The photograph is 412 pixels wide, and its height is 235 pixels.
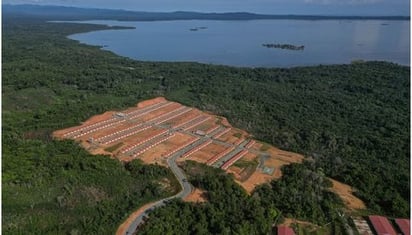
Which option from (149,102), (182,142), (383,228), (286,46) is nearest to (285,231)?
(383,228)

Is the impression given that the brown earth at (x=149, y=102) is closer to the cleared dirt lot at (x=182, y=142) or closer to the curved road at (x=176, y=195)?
the cleared dirt lot at (x=182, y=142)

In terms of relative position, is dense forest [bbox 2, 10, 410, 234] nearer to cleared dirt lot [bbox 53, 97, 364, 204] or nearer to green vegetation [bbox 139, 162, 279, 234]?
green vegetation [bbox 139, 162, 279, 234]

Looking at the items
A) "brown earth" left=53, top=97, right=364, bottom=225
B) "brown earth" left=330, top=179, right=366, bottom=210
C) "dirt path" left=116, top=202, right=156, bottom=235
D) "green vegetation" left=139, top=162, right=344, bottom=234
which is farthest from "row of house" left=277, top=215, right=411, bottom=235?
"dirt path" left=116, top=202, right=156, bottom=235


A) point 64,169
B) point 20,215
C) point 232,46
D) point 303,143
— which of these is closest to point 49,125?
point 64,169

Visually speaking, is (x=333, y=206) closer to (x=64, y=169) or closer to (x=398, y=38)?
(x=64, y=169)

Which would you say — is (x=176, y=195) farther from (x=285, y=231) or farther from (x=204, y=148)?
(x=204, y=148)
